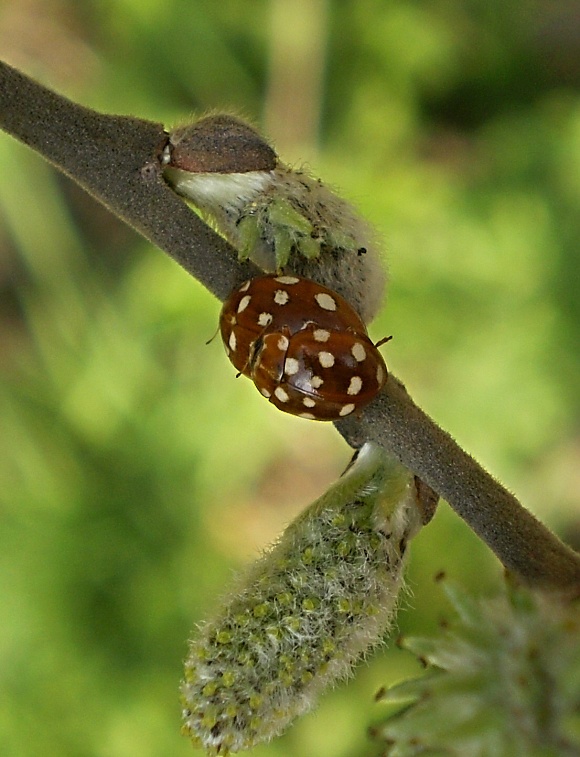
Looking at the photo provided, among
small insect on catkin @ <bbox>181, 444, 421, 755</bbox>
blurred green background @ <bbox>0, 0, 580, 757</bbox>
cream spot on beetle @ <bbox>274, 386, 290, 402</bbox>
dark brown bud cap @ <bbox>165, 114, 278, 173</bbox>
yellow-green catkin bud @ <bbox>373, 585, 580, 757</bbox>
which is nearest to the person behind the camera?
yellow-green catkin bud @ <bbox>373, 585, 580, 757</bbox>

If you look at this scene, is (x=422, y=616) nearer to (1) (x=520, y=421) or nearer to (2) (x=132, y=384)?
(1) (x=520, y=421)

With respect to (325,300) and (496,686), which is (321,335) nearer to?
(325,300)

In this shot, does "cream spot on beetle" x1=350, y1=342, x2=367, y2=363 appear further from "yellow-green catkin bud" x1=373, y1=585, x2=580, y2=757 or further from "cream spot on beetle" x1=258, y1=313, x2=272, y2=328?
"yellow-green catkin bud" x1=373, y1=585, x2=580, y2=757

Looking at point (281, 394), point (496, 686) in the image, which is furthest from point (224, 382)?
point (496, 686)

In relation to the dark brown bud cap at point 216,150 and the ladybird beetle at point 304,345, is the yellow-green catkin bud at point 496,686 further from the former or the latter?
the dark brown bud cap at point 216,150

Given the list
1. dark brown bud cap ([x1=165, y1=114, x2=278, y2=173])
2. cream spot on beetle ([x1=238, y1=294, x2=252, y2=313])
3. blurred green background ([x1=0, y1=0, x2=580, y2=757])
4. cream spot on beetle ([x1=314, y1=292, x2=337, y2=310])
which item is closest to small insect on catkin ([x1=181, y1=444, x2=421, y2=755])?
cream spot on beetle ([x1=314, y1=292, x2=337, y2=310])

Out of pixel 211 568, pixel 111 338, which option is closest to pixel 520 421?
pixel 211 568
